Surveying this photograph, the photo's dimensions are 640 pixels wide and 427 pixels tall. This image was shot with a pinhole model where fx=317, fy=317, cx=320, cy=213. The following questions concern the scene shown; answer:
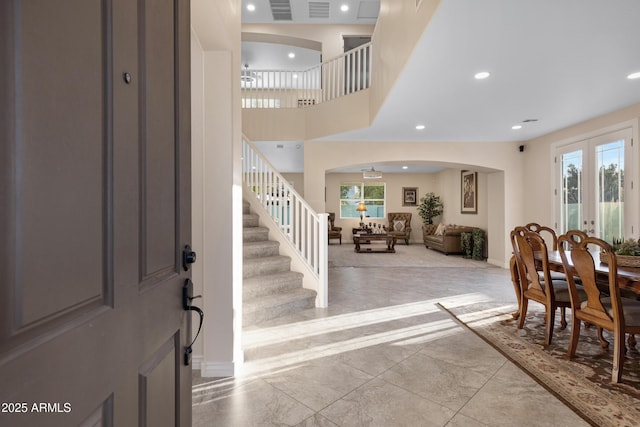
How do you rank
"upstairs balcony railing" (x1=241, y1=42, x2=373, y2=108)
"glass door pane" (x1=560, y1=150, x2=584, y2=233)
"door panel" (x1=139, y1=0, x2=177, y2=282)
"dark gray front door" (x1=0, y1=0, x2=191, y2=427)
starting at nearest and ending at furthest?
"dark gray front door" (x1=0, y1=0, x2=191, y2=427) < "door panel" (x1=139, y1=0, x2=177, y2=282) < "glass door pane" (x1=560, y1=150, x2=584, y2=233) < "upstairs balcony railing" (x1=241, y1=42, x2=373, y2=108)

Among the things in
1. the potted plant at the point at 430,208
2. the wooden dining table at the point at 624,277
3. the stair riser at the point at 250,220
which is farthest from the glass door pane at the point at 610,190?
the potted plant at the point at 430,208

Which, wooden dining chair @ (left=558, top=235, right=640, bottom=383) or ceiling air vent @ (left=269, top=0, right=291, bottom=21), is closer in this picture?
wooden dining chair @ (left=558, top=235, right=640, bottom=383)

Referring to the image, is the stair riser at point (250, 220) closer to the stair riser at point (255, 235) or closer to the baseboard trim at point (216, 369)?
the stair riser at point (255, 235)

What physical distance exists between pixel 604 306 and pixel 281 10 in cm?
792

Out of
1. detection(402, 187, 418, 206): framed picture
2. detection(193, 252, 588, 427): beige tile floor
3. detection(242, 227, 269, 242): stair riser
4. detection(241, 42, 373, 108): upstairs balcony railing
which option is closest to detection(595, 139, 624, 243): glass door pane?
detection(193, 252, 588, 427): beige tile floor

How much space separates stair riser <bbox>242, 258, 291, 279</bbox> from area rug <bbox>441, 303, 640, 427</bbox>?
7.11 feet

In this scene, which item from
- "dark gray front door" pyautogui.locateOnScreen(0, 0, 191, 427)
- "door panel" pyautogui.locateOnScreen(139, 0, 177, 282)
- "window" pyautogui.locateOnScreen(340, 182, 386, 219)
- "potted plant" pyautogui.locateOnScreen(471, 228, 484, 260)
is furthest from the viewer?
"window" pyautogui.locateOnScreen(340, 182, 386, 219)

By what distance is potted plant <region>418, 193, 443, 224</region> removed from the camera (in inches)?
444

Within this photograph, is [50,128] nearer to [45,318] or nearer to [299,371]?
[45,318]

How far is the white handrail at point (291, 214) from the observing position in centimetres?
410

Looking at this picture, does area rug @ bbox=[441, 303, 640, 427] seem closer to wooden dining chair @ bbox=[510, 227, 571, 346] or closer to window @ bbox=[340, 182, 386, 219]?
wooden dining chair @ bbox=[510, 227, 571, 346]

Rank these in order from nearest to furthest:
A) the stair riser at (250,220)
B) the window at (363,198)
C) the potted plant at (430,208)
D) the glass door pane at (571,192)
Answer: the stair riser at (250,220)
the glass door pane at (571,192)
the potted plant at (430,208)
the window at (363,198)

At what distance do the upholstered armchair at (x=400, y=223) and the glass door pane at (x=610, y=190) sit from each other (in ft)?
21.1

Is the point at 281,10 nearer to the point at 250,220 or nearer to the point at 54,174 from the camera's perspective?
the point at 250,220
